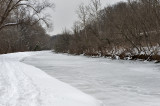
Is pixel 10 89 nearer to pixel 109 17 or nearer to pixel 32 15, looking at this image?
pixel 32 15

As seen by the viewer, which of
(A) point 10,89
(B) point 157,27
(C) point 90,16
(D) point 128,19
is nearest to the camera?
(A) point 10,89

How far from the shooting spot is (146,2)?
1944 cm

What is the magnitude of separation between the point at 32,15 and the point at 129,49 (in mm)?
12045

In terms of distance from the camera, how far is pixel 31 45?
9938cm

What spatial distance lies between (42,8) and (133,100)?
73.3 feet

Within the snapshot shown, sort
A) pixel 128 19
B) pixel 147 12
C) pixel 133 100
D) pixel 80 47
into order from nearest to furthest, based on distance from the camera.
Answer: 1. pixel 133 100
2. pixel 147 12
3. pixel 128 19
4. pixel 80 47

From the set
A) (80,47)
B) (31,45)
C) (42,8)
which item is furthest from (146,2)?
(31,45)

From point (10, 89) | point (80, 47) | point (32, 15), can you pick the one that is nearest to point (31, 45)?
point (80, 47)

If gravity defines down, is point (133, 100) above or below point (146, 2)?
below

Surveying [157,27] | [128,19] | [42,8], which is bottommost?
[157,27]

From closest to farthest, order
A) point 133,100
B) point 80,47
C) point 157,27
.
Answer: point 133,100, point 157,27, point 80,47

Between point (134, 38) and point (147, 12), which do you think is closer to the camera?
point (147, 12)

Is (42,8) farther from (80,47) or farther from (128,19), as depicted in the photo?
(80,47)

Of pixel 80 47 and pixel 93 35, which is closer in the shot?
pixel 93 35
